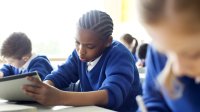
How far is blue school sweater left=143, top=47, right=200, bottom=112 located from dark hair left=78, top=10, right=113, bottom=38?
45 centimetres

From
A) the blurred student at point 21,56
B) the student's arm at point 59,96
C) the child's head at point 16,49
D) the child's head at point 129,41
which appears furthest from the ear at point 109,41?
the child's head at point 129,41

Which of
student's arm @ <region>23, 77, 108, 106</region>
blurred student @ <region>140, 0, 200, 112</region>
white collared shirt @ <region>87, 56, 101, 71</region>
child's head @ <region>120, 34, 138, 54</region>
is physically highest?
blurred student @ <region>140, 0, 200, 112</region>

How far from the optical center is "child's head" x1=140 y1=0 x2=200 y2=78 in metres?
0.42

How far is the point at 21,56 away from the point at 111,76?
64cm

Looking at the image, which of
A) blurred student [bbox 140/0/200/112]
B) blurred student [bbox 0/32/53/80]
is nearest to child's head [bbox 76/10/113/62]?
blurred student [bbox 0/32/53/80]

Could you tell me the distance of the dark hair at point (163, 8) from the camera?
1.37 ft

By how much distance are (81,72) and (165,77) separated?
0.85m

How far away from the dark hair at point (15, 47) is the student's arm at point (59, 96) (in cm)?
57

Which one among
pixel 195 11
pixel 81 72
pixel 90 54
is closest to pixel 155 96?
pixel 195 11

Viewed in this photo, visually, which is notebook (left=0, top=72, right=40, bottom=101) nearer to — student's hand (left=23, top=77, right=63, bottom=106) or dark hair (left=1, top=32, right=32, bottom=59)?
student's hand (left=23, top=77, right=63, bottom=106)

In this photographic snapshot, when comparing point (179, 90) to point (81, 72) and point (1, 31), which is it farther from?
point (1, 31)

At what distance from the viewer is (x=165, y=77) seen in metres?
0.55

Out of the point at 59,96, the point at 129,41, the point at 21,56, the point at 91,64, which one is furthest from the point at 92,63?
the point at 129,41

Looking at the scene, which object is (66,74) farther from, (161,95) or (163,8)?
(163,8)
